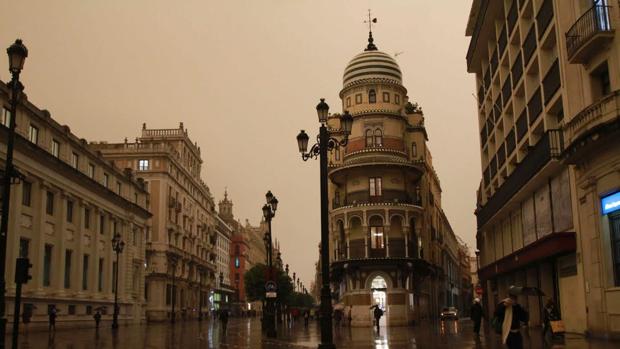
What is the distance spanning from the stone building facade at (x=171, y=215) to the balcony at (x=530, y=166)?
135ft

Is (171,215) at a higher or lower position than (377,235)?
higher

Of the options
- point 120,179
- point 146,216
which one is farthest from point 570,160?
point 146,216

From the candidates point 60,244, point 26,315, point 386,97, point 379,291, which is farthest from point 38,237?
point 386,97

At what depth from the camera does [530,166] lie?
30.9 metres

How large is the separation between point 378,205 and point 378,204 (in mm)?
124

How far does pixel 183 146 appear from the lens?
88750mm

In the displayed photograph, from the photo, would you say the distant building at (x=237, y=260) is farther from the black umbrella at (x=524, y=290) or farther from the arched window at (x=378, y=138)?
the black umbrella at (x=524, y=290)

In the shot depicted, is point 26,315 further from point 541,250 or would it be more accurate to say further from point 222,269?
point 222,269

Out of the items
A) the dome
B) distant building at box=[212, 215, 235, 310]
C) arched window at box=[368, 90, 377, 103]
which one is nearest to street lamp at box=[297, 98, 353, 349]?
arched window at box=[368, 90, 377, 103]

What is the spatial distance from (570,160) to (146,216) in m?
52.5

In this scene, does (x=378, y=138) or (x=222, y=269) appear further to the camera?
(x=222, y=269)

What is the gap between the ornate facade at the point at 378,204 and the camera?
56625mm

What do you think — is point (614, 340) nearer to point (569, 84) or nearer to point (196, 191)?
point (569, 84)

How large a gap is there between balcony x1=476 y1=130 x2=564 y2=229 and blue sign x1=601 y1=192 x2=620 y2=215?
396 cm
